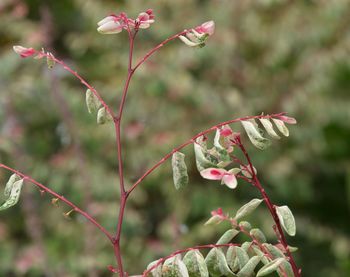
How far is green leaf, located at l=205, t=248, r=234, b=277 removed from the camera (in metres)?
1.42

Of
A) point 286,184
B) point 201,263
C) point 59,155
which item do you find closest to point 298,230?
point 286,184

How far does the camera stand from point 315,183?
252 inches

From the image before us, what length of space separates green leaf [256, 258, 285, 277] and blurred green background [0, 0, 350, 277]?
3752mm

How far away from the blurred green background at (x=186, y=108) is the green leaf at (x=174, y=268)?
3.67 meters

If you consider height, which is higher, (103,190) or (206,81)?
(206,81)

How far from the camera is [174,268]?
55.6 inches

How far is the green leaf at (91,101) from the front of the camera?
4.93ft

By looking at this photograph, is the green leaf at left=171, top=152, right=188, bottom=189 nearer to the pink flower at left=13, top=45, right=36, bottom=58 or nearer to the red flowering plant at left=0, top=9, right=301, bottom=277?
the red flowering plant at left=0, top=9, right=301, bottom=277

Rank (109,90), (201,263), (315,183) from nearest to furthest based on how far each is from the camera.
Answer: (201,263) < (109,90) < (315,183)

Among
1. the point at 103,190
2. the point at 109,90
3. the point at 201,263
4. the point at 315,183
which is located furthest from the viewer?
the point at 315,183

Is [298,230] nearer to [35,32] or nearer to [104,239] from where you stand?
[104,239]

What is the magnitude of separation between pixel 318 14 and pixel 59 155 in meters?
2.05

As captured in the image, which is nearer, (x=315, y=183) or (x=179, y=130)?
(x=179, y=130)

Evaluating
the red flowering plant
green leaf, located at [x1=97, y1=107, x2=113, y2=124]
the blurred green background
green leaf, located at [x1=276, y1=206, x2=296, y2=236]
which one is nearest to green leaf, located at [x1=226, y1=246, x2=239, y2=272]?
the red flowering plant
